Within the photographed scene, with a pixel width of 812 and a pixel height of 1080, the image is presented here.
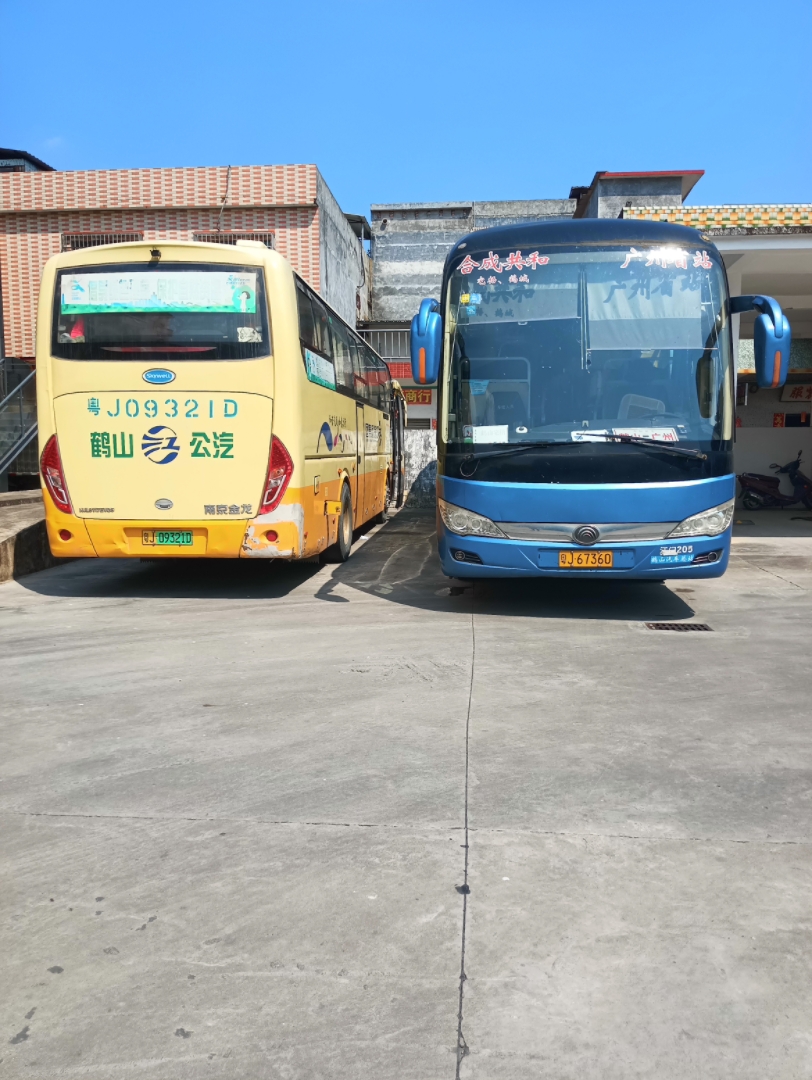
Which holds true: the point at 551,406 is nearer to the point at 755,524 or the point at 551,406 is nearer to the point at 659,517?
the point at 659,517

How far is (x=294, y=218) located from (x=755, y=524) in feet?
37.2

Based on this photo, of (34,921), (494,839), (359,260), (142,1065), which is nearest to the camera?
(142,1065)

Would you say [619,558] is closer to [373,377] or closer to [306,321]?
[306,321]

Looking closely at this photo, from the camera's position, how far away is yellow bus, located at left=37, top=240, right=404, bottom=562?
8.22 metres

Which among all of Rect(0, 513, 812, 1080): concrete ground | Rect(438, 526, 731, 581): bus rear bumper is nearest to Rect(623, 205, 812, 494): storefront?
Rect(438, 526, 731, 581): bus rear bumper

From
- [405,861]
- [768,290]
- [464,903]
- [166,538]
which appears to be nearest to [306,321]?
[166,538]

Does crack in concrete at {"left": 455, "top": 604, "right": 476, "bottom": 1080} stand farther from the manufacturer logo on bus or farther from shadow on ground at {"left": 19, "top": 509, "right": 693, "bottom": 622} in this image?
the manufacturer logo on bus

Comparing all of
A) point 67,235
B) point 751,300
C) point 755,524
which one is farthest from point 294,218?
point 751,300

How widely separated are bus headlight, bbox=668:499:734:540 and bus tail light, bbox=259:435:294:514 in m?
3.39

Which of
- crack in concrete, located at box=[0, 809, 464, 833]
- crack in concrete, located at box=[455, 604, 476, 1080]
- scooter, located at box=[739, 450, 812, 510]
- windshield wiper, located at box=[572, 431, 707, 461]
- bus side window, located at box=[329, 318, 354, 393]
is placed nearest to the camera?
crack in concrete, located at box=[455, 604, 476, 1080]

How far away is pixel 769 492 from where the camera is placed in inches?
862

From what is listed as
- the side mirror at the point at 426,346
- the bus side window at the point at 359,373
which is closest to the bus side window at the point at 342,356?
the bus side window at the point at 359,373

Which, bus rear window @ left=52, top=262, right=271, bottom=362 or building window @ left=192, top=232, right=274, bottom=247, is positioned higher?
building window @ left=192, top=232, right=274, bottom=247

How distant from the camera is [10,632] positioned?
7.09 meters
